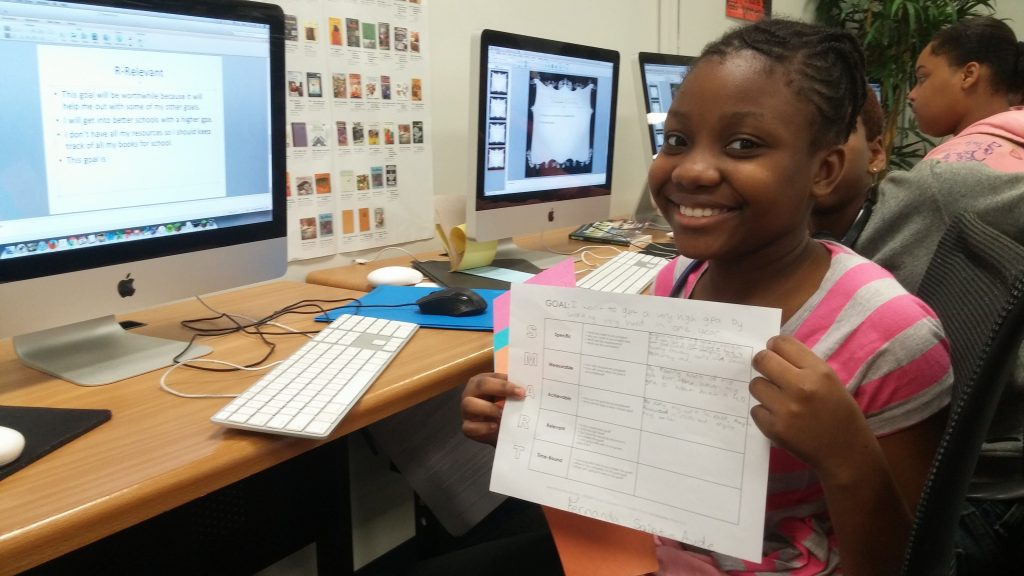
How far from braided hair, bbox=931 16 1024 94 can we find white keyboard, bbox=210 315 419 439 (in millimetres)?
1947

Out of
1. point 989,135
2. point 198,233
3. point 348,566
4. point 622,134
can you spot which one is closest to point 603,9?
point 622,134

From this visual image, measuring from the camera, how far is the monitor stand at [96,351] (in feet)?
2.93

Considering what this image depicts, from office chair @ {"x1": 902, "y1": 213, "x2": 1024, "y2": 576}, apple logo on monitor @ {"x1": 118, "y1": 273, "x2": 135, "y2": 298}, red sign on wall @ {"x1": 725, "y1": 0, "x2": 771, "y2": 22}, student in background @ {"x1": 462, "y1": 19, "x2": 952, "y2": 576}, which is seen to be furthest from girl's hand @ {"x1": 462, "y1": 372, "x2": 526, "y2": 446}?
red sign on wall @ {"x1": 725, "y1": 0, "x2": 771, "y2": 22}

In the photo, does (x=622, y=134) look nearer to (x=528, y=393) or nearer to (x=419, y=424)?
(x=419, y=424)

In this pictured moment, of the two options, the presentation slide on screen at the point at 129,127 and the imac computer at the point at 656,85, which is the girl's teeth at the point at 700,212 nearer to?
the presentation slide on screen at the point at 129,127

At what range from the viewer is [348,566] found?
1337 millimetres

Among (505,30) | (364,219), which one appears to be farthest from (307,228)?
(505,30)

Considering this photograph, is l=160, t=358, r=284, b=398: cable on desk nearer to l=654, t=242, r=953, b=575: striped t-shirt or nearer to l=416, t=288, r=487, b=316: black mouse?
l=416, t=288, r=487, b=316: black mouse

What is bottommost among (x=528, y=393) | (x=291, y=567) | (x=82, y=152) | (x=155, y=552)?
(x=291, y=567)

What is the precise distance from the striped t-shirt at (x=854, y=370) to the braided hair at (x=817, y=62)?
0.15m

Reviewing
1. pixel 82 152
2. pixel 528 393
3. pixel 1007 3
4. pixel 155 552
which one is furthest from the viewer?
pixel 1007 3

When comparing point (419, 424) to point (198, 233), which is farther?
point (419, 424)

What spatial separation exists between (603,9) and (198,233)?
1.63m

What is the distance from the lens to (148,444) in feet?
2.27
